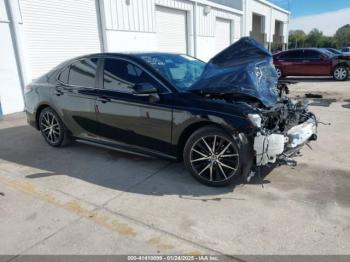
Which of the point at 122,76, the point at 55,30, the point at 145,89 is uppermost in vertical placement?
the point at 55,30

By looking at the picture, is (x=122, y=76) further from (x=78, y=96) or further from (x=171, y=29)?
(x=171, y=29)

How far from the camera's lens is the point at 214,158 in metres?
3.93

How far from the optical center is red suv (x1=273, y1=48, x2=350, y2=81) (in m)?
14.5

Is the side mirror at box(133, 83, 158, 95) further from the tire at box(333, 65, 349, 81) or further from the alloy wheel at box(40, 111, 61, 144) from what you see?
the tire at box(333, 65, 349, 81)

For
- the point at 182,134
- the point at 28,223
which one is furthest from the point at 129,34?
the point at 28,223

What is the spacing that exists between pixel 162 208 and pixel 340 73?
13767 mm

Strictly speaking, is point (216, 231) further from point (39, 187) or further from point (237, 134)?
point (39, 187)

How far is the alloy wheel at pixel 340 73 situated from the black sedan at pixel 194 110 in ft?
37.4

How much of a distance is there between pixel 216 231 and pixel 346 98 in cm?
874

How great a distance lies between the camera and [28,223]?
338cm

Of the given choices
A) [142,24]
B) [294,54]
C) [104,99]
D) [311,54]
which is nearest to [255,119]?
[104,99]

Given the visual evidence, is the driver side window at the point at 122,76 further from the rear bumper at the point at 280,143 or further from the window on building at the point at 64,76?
the rear bumper at the point at 280,143

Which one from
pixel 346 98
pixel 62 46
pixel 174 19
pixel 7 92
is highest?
pixel 174 19

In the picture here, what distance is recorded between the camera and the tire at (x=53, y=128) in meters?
5.59
